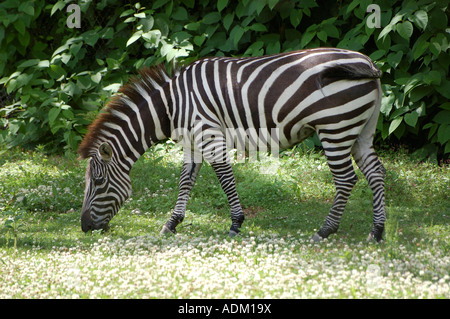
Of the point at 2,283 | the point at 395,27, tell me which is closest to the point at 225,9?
the point at 395,27

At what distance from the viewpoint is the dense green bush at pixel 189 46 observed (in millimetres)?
8898

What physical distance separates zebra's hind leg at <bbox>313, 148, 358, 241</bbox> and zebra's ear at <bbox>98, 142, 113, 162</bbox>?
102 inches

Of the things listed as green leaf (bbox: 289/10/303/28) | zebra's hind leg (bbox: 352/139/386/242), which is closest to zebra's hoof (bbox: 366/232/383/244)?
zebra's hind leg (bbox: 352/139/386/242)

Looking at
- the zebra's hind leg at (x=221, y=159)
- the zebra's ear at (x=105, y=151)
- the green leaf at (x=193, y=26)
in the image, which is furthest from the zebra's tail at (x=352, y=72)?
the green leaf at (x=193, y=26)

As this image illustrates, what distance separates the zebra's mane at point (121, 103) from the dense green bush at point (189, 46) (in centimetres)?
311

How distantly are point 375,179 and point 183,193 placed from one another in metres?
2.46

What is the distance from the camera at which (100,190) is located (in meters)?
6.64

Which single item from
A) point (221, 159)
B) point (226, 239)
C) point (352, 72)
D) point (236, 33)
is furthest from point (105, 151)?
point (236, 33)

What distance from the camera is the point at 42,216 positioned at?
797 cm

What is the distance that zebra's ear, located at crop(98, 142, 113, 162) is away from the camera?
6.53 metres

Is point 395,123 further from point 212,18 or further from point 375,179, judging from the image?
point 212,18

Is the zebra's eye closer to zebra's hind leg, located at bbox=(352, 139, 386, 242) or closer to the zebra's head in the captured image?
the zebra's head

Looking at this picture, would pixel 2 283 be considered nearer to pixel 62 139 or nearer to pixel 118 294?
pixel 118 294

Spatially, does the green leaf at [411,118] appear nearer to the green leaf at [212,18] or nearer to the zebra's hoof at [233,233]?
the zebra's hoof at [233,233]
